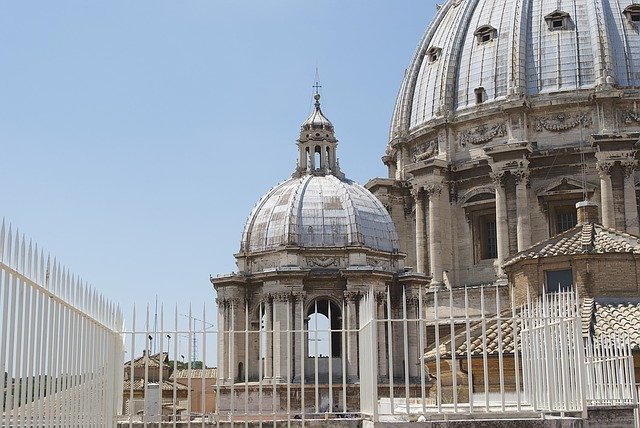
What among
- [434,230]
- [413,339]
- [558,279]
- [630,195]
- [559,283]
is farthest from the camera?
[434,230]

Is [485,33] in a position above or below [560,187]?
above

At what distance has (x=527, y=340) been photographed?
13734mm

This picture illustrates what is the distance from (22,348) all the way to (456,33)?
48.6 metres

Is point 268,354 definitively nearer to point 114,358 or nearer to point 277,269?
point 277,269

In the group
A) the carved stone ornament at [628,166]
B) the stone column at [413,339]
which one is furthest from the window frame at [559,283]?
the carved stone ornament at [628,166]

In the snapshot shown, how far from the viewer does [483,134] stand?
48.8 m

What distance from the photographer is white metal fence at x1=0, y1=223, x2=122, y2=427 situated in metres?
7.06

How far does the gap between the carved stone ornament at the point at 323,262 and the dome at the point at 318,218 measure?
0.48 m

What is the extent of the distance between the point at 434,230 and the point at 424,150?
17.8ft

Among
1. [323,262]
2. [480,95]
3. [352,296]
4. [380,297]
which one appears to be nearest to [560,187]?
[480,95]

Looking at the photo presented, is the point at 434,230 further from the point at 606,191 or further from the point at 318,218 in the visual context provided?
the point at 318,218

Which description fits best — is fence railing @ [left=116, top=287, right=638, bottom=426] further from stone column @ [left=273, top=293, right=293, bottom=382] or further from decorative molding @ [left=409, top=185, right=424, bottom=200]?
decorative molding @ [left=409, top=185, right=424, bottom=200]

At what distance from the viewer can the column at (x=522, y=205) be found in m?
45.2

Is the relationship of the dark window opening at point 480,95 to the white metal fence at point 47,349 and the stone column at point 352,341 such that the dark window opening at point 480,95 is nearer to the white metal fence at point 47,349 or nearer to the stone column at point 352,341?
the stone column at point 352,341
